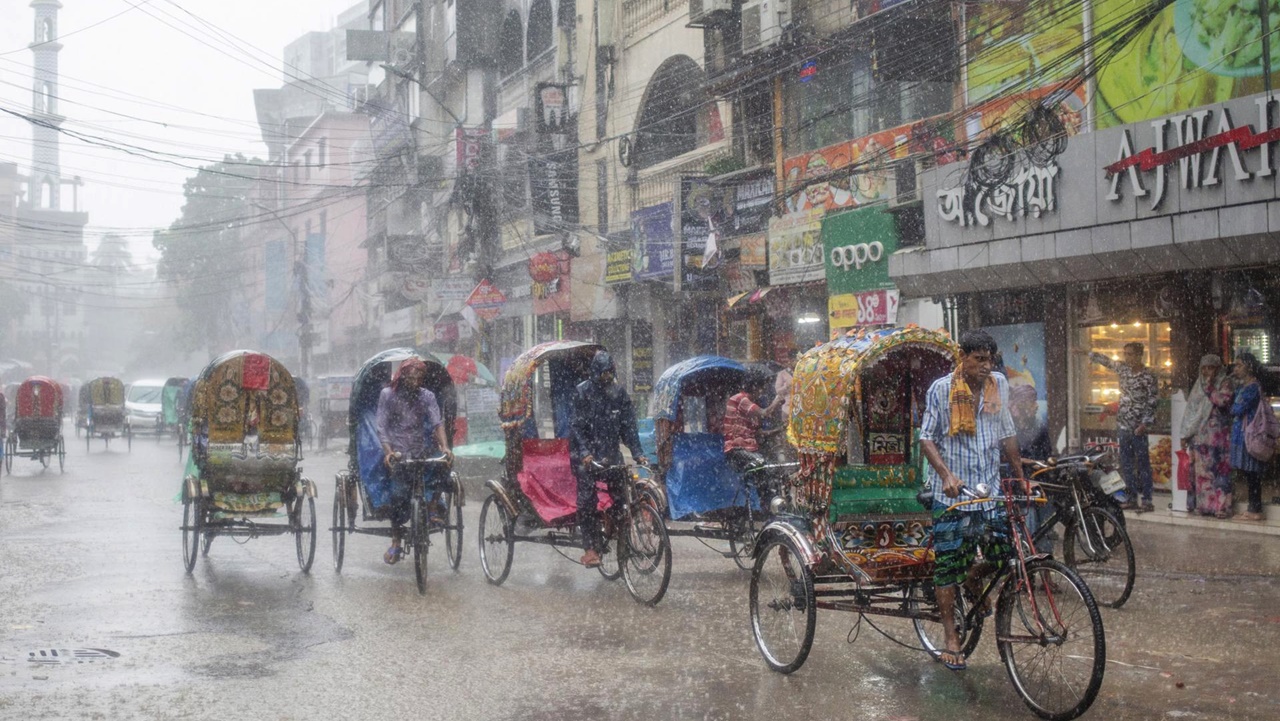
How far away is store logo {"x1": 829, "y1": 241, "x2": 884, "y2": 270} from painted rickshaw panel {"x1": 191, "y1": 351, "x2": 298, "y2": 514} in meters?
9.31

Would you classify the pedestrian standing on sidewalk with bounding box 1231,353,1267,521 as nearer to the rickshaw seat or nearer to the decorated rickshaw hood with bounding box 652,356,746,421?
the decorated rickshaw hood with bounding box 652,356,746,421

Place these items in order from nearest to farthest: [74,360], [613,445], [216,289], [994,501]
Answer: [994,501]
[613,445]
[216,289]
[74,360]

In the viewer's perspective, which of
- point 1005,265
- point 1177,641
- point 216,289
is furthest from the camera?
point 216,289

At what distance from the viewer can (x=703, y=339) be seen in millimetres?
26156

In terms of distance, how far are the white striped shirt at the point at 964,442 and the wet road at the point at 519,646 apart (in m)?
1.07

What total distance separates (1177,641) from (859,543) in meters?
2.22

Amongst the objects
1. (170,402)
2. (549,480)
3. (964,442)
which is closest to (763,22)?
(549,480)

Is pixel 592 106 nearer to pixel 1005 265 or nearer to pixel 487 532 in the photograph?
pixel 1005 265

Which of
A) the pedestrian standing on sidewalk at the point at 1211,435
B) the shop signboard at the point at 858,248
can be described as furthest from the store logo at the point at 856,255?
the pedestrian standing on sidewalk at the point at 1211,435

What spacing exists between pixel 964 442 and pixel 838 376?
32.8 inches

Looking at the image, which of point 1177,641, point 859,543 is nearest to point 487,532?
point 859,543

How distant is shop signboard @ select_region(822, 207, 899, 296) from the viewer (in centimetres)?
1856

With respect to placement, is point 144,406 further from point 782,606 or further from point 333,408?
point 782,606

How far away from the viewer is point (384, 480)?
1134 centimetres
